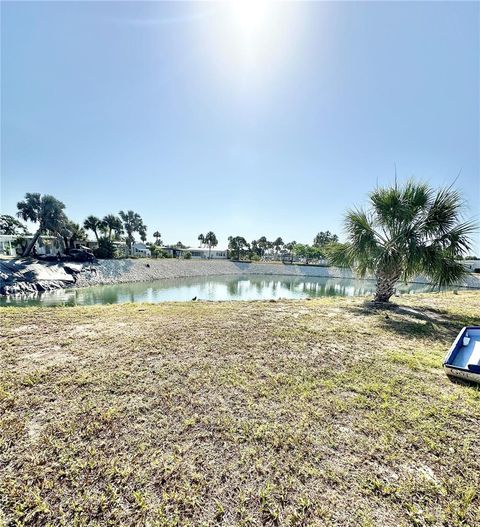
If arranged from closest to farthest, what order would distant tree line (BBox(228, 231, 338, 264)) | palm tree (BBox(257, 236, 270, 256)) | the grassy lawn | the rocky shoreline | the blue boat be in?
the grassy lawn
the blue boat
the rocky shoreline
distant tree line (BBox(228, 231, 338, 264))
palm tree (BBox(257, 236, 270, 256))

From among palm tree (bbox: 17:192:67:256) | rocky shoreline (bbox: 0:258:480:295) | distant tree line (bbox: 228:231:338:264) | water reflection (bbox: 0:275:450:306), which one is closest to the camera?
water reflection (bbox: 0:275:450:306)

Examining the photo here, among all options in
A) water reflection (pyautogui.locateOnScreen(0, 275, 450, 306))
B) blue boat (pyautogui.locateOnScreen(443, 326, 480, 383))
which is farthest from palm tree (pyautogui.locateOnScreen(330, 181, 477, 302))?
blue boat (pyautogui.locateOnScreen(443, 326, 480, 383))

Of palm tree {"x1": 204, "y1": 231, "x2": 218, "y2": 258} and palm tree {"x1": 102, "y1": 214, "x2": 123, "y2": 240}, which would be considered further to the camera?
palm tree {"x1": 204, "y1": 231, "x2": 218, "y2": 258}

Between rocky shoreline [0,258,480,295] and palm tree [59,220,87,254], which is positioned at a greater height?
palm tree [59,220,87,254]

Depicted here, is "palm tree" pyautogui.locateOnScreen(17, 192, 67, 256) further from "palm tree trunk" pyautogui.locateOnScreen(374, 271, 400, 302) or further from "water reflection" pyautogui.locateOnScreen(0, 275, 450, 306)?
"palm tree trunk" pyautogui.locateOnScreen(374, 271, 400, 302)

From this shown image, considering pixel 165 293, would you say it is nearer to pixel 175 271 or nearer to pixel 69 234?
pixel 175 271

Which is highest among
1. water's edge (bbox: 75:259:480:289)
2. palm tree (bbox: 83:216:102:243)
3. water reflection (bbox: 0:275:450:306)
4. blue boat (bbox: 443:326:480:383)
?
palm tree (bbox: 83:216:102:243)

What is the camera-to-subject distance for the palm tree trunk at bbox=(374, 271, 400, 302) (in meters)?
7.77

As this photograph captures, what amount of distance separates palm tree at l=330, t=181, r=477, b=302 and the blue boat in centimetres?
379

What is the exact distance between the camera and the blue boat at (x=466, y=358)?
2842mm

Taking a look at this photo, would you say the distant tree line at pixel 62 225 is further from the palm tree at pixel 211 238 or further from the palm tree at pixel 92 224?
the palm tree at pixel 211 238

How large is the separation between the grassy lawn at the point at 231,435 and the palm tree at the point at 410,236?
13.4 feet

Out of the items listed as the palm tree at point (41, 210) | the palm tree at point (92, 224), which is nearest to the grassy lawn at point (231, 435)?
the palm tree at point (41, 210)

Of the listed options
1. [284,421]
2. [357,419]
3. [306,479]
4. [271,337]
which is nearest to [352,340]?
[271,337]
